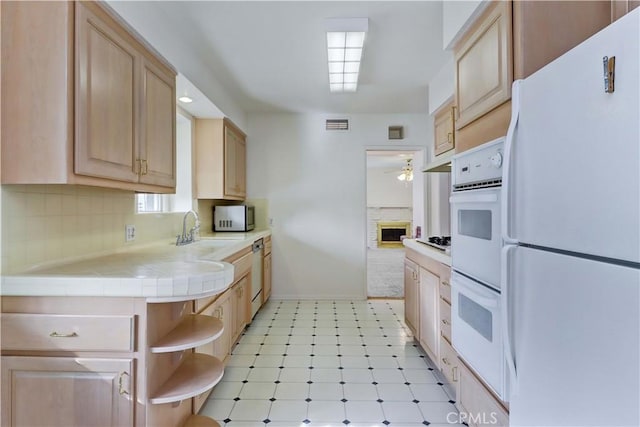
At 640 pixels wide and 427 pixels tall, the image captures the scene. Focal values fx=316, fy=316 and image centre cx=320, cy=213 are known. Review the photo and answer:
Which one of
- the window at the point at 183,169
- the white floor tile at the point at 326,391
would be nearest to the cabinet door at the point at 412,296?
the white floor tile at the point at 326,391

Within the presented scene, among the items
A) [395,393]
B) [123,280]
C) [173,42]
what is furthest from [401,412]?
[173,42]

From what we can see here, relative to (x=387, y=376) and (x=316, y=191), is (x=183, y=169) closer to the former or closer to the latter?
(x=316, y=191)

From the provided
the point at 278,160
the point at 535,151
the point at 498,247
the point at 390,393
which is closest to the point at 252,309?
the point at 390,393

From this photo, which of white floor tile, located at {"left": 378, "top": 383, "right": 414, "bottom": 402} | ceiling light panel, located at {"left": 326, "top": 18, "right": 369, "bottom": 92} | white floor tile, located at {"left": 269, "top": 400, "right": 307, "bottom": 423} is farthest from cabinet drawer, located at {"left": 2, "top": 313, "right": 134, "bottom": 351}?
ceiling light panel, located at {"left": 326, "top": 18, "right": 369, "bottom": 92}

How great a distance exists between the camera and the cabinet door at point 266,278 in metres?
3.96

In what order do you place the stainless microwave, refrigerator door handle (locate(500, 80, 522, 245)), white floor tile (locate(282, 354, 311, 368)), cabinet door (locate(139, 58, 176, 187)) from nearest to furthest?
refrigerator door handle (locate(500, 80, 522, 245)), cabinet door (locate(139, 58, 176, 187)), white floor tile (locate(282, 354, 311, 368)), the stainless microwave

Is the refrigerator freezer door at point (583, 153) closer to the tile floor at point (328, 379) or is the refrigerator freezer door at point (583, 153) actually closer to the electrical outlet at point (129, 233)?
the tile floor at point (328, 379)

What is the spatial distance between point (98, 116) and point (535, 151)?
1834mm

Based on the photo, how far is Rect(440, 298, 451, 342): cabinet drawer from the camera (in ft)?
6.82

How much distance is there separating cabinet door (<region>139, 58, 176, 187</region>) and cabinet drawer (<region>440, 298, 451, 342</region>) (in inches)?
81.2

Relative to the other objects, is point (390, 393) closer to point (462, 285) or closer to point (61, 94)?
point (462, 285)

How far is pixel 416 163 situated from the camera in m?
4.68

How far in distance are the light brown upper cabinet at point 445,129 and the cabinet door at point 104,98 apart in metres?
2.40

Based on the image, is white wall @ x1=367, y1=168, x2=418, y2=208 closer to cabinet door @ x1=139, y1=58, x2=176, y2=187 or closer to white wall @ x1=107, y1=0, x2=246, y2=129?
white wall @ x1=107, y1=0, x2=246, y2=129
